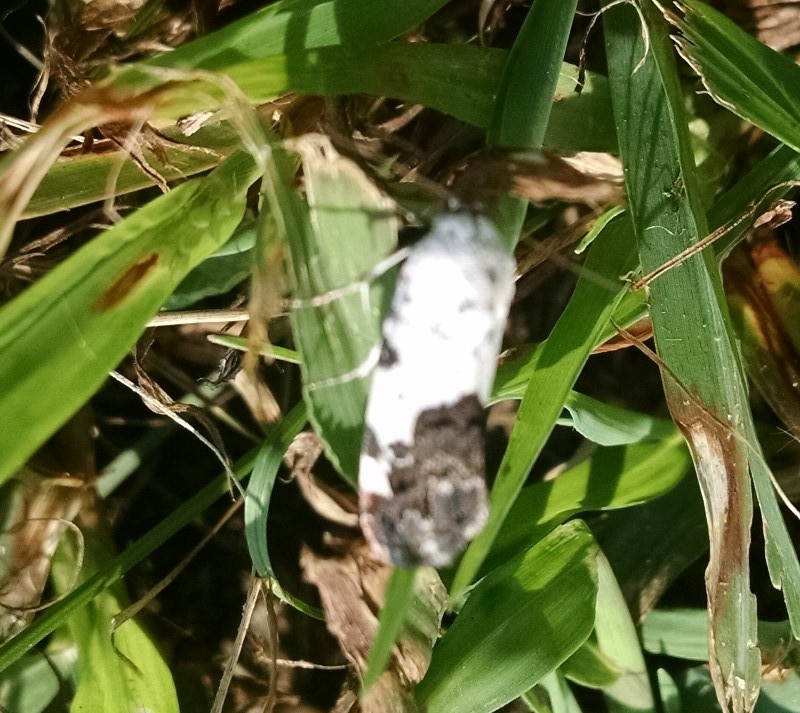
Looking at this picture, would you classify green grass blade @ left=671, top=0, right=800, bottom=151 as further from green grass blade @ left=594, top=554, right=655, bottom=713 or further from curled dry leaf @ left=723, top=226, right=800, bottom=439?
green grass blade @ left=594, top=554, right=655, bottom=713

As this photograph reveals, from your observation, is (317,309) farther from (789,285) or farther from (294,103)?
(789,285)

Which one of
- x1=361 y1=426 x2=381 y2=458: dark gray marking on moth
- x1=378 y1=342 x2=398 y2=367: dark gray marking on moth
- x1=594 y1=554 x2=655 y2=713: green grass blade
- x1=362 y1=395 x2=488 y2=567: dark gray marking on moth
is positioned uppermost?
x1=378 y1=342 x2=398 y2=367: dark gray marking on moth

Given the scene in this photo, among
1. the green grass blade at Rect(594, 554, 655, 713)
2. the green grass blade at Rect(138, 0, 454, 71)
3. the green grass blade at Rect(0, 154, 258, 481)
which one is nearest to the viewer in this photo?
the green grass blade at Rect(0, 154, 258, 481)

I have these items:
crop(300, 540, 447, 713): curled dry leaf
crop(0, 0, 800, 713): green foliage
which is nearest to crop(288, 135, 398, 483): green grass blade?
crop(0, 0, 800, 713): green foliage

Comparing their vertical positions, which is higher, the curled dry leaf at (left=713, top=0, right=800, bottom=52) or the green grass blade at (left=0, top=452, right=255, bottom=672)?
the curled dry leaf at (left=713, top=0, right=800, bottom=52)

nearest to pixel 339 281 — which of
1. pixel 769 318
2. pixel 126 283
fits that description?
pixel 126 283

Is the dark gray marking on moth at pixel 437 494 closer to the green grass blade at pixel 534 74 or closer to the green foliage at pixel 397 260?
the green foliage at pixel 397 260

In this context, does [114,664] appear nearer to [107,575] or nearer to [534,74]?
[107,575]

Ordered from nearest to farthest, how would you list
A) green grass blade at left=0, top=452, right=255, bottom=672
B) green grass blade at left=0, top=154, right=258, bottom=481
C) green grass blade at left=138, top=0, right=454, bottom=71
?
green grass blade at left=0, top=154, right=258, bottom=481 → green grass blade at left=138, top=0, right=454, bottom=71 → green grass blade at left=0, top=452, right=255, bottom=672
